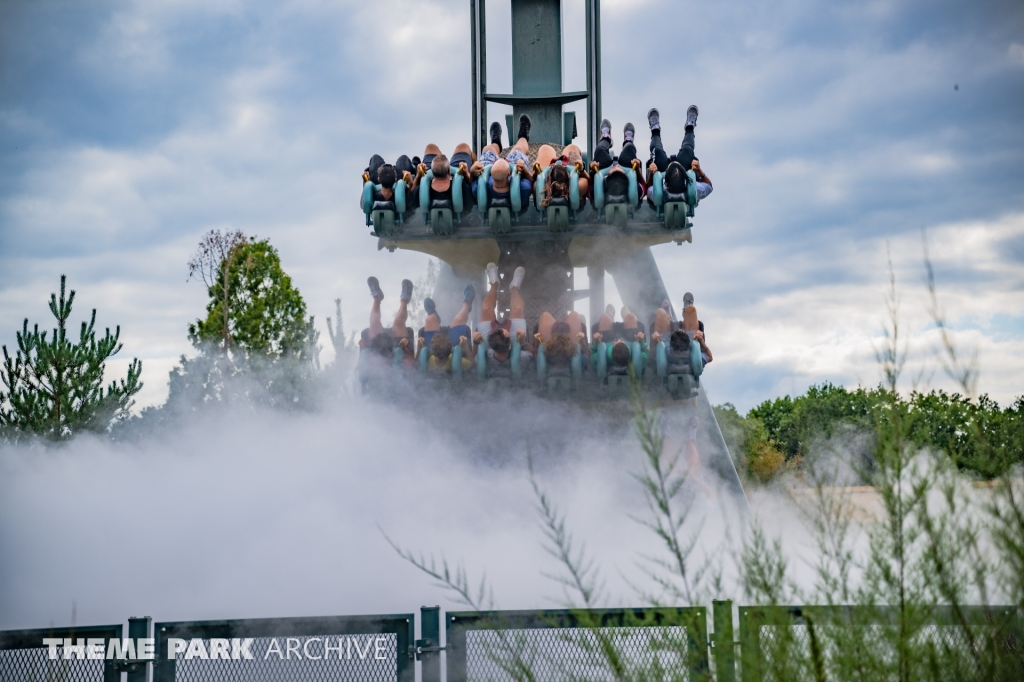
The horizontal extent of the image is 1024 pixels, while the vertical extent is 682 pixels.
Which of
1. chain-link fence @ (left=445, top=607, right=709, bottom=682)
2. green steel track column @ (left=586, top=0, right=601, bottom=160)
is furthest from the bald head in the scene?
chain-link fence @ (left=445, top=607, right=709, bottom=682)

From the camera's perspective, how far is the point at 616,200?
12.6 meters

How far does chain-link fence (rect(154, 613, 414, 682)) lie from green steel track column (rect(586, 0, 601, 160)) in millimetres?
10045

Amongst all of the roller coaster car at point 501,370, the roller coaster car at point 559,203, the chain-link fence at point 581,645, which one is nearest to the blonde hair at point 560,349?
the roller coaster car at point 501,370

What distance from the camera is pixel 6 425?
18172mm

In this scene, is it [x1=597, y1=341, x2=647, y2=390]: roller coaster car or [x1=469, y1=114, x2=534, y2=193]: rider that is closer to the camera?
[x1=597, y1=341, x2=647, y2=390]: roller coaster car

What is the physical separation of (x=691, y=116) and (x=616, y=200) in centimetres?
203

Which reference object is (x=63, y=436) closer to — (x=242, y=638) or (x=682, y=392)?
(x=682, y=392)

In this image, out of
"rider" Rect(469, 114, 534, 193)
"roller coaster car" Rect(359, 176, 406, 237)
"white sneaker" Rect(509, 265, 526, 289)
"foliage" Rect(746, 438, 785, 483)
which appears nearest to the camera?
"rider" Rect(469, 114, 534, 193)

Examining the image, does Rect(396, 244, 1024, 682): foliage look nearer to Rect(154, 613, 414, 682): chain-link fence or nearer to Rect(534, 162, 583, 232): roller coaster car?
Rect(154, 613, 414, 682): chain-link fence

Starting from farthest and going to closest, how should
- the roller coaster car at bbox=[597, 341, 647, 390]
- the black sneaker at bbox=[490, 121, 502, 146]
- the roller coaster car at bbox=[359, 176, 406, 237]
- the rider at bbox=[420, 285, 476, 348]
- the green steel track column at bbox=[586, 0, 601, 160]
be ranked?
1. the green steel track column at bbox=[586, 0, 601, 160]
2. the black sneaker at bbox=[490, 121, 502, 146]
3. the rider at bbox=[420, 285, 476, 348]
4. the roller coaster car at bbox=[359, 176, 406, 237]
5. the roller coaster car at bbox=[597, 341, 647, 390]

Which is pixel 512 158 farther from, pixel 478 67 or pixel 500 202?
pixel 478 67

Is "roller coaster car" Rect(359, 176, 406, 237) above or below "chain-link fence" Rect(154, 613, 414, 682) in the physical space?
above

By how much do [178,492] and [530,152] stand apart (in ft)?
22.3

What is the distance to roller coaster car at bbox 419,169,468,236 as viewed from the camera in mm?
12719
